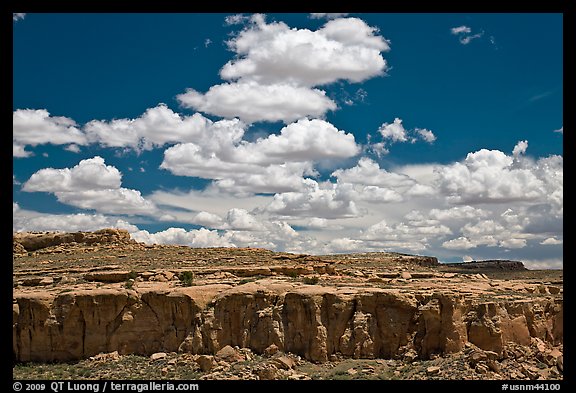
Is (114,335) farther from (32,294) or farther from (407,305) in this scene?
(407,305)

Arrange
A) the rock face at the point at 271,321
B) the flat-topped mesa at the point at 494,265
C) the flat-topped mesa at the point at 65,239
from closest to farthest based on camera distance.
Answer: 1. the rock face at the point at 271,321
2. the flat-topped mesa at the point at 65,239
3. the flat-topped mesa at the point at 494,265

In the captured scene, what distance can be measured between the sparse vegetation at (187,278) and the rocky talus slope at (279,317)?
23 cm

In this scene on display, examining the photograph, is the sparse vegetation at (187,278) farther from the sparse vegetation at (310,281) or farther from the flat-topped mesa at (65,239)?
the flat-topped mesa at (65,239)

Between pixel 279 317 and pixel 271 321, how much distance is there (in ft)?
1.75

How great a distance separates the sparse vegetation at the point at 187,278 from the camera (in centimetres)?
3883

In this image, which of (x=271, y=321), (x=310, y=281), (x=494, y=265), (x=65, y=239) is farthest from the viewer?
(x=494, y=265)

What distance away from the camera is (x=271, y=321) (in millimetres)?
32688

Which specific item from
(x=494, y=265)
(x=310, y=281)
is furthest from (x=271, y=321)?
(x=494, y=265)

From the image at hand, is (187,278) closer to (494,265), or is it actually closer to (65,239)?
(65,239)

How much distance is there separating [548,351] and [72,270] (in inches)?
1460

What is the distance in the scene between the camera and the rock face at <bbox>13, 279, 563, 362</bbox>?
3020cm

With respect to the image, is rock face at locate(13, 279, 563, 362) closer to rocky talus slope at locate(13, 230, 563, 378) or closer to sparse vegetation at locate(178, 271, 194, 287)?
rocky talus slope at locate(13, 230, 563, 378)

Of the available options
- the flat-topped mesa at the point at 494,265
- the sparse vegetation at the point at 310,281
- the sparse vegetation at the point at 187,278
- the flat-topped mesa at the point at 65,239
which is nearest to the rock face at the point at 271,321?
the sparse vegetation at the point at 187,278
